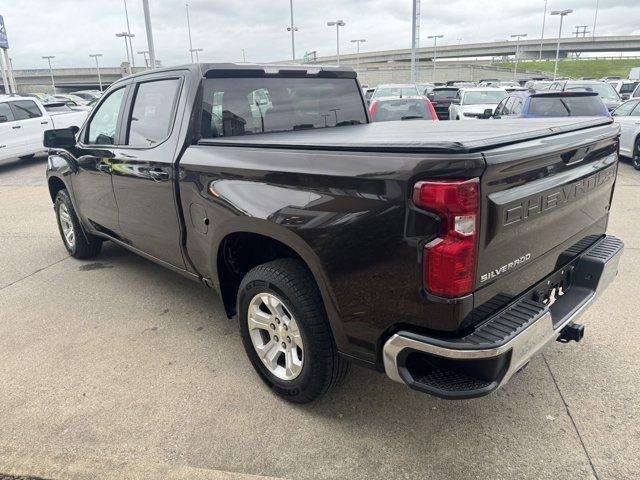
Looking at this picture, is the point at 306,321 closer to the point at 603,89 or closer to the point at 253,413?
the point at 253,413

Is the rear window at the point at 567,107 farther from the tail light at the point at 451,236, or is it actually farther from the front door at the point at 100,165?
the tail light at the point at 451,236

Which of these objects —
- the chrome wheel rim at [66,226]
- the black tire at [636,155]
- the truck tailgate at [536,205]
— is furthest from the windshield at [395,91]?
the truck tailgate at [536,205]

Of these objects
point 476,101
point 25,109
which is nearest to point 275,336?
point 25,109


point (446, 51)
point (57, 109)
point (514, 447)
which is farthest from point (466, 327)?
point (446, 51)

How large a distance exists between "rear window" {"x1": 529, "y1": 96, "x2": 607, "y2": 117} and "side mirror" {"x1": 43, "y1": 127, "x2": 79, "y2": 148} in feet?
Result: 26.2

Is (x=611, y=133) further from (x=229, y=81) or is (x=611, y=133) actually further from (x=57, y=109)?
(x=57, y=109)

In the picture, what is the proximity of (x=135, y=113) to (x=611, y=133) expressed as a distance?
3.27m

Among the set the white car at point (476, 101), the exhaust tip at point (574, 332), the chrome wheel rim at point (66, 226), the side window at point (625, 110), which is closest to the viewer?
the exhaust tip at point (574, 332)

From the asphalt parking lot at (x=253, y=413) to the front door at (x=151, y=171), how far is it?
2.37 ft

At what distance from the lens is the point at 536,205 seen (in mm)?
2188

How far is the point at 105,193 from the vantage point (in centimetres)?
430

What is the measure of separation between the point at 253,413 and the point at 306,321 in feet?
2.42

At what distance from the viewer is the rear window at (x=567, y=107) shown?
911 cm

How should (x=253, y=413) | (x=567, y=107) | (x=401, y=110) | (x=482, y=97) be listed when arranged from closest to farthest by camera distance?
(x=253, y=413) < (x=567, y=107) < (x=401, y=110) < (x=482, y=97)
